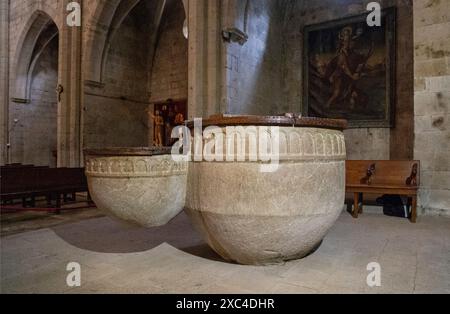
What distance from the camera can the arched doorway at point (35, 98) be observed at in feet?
35.3

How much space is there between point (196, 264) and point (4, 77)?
465 inches

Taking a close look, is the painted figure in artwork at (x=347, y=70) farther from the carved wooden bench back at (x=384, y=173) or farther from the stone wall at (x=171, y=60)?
the stone wall at (x=171, y=60)

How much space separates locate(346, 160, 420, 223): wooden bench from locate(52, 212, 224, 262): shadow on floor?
2.38 metres

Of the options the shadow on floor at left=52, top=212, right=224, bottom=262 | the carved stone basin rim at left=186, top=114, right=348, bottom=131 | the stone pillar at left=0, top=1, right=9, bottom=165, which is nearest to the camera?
the carved stone basin rim at left=186, top=114, right=348, bottom=131

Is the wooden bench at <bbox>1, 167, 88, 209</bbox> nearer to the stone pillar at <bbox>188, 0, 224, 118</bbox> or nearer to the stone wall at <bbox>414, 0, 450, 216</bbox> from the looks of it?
the stone pillar at <bbox>188, 0, 224, 118</bbox>

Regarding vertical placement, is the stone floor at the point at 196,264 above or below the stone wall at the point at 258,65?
below

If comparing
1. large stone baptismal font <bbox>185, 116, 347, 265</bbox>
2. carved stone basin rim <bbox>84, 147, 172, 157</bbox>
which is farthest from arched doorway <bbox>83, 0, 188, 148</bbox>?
large stone baptismal font <bbox>185, 116, 347, 265</bbox>

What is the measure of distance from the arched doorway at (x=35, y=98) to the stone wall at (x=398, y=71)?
7893mm

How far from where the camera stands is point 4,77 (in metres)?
10.9

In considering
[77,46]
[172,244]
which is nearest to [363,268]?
[172,244]

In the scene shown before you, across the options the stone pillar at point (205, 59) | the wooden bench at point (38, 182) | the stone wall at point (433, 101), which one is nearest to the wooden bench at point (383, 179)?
the stone wall at point (433, 101)

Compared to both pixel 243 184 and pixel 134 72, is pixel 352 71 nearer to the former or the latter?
pixel 134 72

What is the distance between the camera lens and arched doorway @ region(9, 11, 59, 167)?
1077 cm
